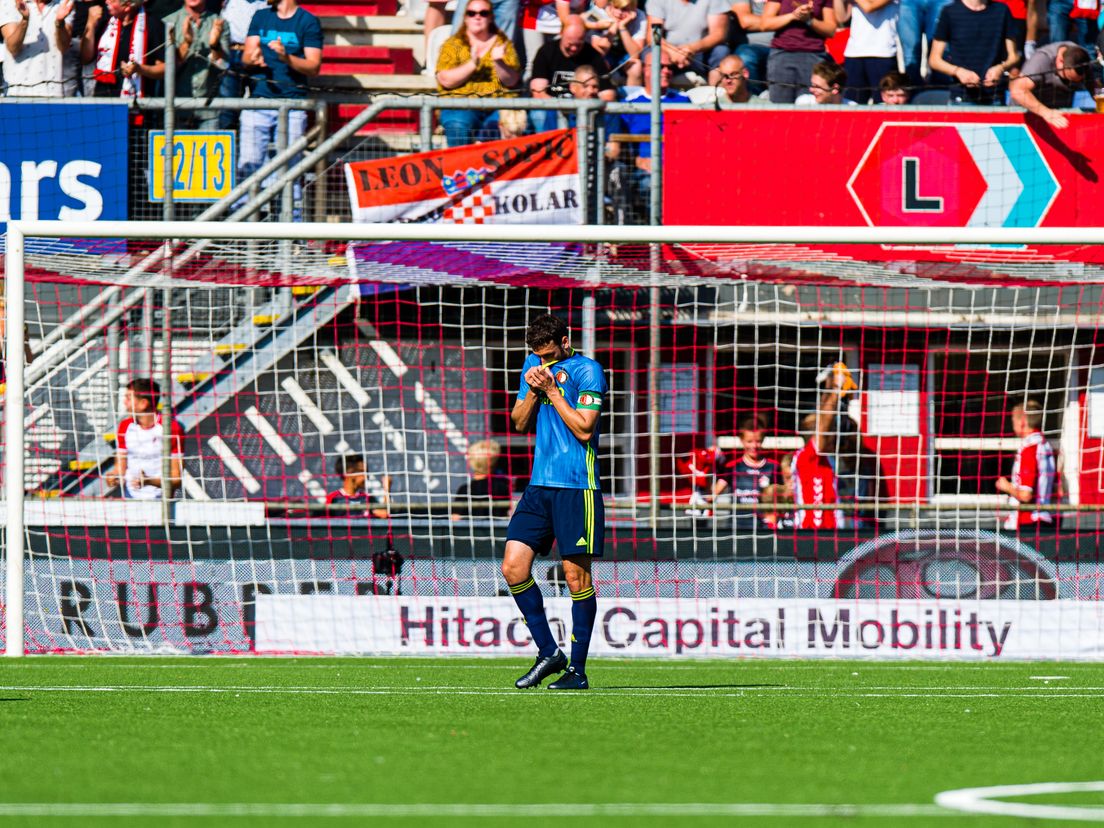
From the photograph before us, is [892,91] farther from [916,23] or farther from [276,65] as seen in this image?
[276,65]

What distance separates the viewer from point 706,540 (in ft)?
43.0

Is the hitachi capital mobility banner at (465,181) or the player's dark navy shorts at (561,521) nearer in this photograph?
the player's dark navy shorts at (561,521)

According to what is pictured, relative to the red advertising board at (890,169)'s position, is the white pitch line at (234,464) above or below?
below

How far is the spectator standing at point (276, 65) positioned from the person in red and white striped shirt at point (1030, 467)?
597cm

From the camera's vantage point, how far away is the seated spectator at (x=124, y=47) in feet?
50.5

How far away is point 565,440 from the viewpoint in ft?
28.8

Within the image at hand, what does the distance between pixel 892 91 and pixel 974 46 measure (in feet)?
3.70

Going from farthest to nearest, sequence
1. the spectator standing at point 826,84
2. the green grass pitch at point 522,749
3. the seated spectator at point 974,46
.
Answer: the seated spectator at point 974,46, the spectator standing at point 826,84, the green grass pitch at point 522,749

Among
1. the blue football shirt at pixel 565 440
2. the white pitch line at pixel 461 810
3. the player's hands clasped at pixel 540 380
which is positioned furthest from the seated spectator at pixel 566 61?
the white pitch line at pixel 461 810

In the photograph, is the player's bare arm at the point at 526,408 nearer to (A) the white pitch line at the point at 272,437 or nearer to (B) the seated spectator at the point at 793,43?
(A) the white pitch line at the point at 272,437

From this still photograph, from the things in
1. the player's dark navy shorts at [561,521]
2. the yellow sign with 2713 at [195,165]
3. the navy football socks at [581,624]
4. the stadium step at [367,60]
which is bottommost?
the navy football socks at [581,624]

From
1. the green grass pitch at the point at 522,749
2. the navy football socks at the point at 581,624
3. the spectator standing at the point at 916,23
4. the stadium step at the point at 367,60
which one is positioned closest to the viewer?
the green grass pitch at the point at 522,749

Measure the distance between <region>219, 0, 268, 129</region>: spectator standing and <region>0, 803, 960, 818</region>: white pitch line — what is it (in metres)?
10.7

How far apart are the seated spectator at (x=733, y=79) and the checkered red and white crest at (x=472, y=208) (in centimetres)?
237
